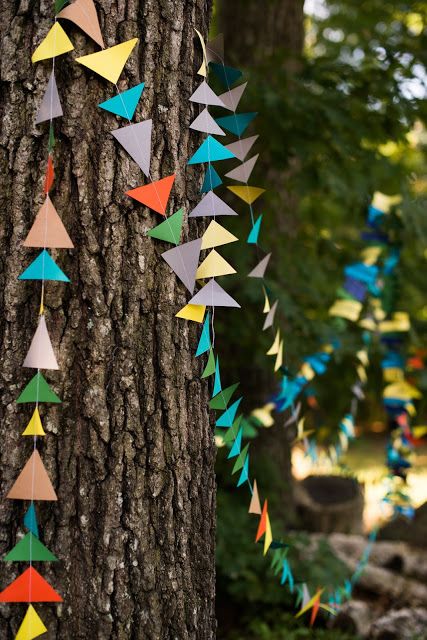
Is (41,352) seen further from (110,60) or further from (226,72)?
(226,72)

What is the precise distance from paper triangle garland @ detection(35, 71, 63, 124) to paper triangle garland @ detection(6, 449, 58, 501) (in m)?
0.77

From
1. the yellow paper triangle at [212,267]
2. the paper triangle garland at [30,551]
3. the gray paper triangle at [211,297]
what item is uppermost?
the yellow paper triangle at [212,267]

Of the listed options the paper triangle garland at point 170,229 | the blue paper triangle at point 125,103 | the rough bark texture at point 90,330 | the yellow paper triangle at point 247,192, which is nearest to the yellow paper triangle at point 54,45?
the rough bark texture at point 90,330

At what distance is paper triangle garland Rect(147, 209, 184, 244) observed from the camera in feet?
4.99

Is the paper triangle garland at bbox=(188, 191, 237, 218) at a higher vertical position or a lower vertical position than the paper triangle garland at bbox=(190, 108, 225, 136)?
lower

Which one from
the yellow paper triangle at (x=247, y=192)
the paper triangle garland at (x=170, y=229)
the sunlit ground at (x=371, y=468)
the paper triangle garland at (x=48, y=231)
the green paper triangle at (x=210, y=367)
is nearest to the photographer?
the paper triangle garland at (x=48, y=231)

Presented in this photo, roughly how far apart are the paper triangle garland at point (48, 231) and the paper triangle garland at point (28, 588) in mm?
747

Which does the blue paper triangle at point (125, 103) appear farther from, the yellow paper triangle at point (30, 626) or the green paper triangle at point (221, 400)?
the yellow paper triangle at point (30, 626)

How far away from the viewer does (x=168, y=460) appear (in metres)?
1.57

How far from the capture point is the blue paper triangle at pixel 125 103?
4.78 ft

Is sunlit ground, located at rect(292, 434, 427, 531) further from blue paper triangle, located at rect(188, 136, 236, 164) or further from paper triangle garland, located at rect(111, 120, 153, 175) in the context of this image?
paper triangle garland, located at rect(111, 120, 153, 175)

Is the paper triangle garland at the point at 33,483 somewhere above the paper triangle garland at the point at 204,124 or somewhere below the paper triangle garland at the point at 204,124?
below

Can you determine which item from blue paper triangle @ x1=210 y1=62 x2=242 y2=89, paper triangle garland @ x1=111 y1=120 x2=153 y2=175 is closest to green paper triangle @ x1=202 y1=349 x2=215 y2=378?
paper triangle garland @ x1=111 y1=120 x2=153 y2=175

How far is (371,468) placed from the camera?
7434mm
